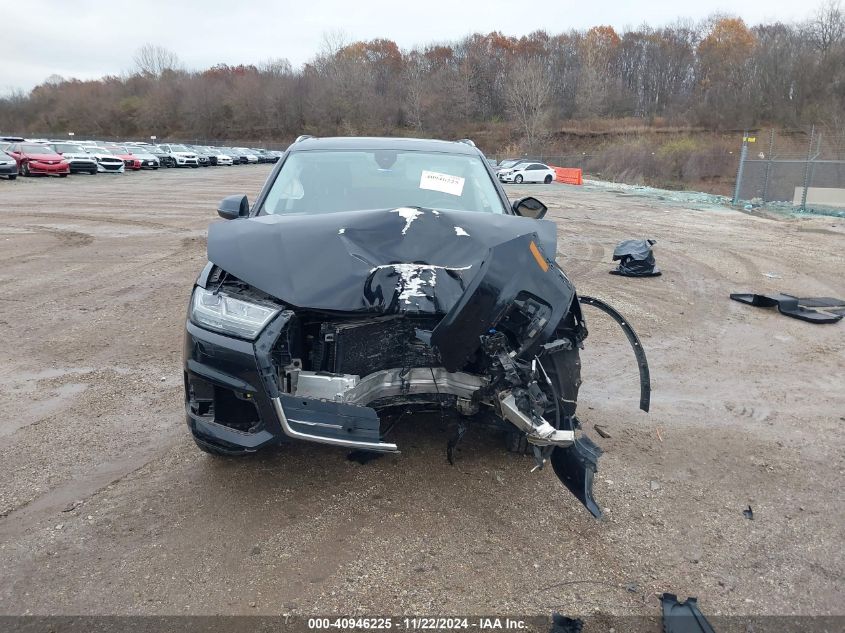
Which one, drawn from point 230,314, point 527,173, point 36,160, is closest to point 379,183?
point 230,314

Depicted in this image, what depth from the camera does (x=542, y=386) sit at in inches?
114

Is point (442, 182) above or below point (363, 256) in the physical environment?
above

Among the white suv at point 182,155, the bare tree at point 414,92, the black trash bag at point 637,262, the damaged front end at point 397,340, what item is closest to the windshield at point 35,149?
the white suv at point 182,155

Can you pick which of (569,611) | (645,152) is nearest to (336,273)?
(569,611)

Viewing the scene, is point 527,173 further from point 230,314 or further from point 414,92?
point 414,92

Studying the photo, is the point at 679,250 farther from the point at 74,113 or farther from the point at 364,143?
the point at 74,113

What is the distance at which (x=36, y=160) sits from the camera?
25156mm

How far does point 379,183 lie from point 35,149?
28090 millimetres

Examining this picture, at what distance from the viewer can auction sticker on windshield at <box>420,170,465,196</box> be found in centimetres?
423

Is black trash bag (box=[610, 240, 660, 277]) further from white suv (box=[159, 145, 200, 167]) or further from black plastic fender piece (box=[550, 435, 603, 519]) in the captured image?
white suv (box=[159, 145, 200, 167])

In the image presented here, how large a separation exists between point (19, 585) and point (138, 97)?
109163 millimetres

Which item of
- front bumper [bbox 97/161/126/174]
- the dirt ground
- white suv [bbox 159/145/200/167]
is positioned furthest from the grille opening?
white suv [bbox 159/145/200/167]

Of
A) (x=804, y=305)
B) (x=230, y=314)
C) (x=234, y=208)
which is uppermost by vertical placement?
(x=234, y=208)

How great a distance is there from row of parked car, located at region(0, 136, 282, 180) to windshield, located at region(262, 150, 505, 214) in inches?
483
